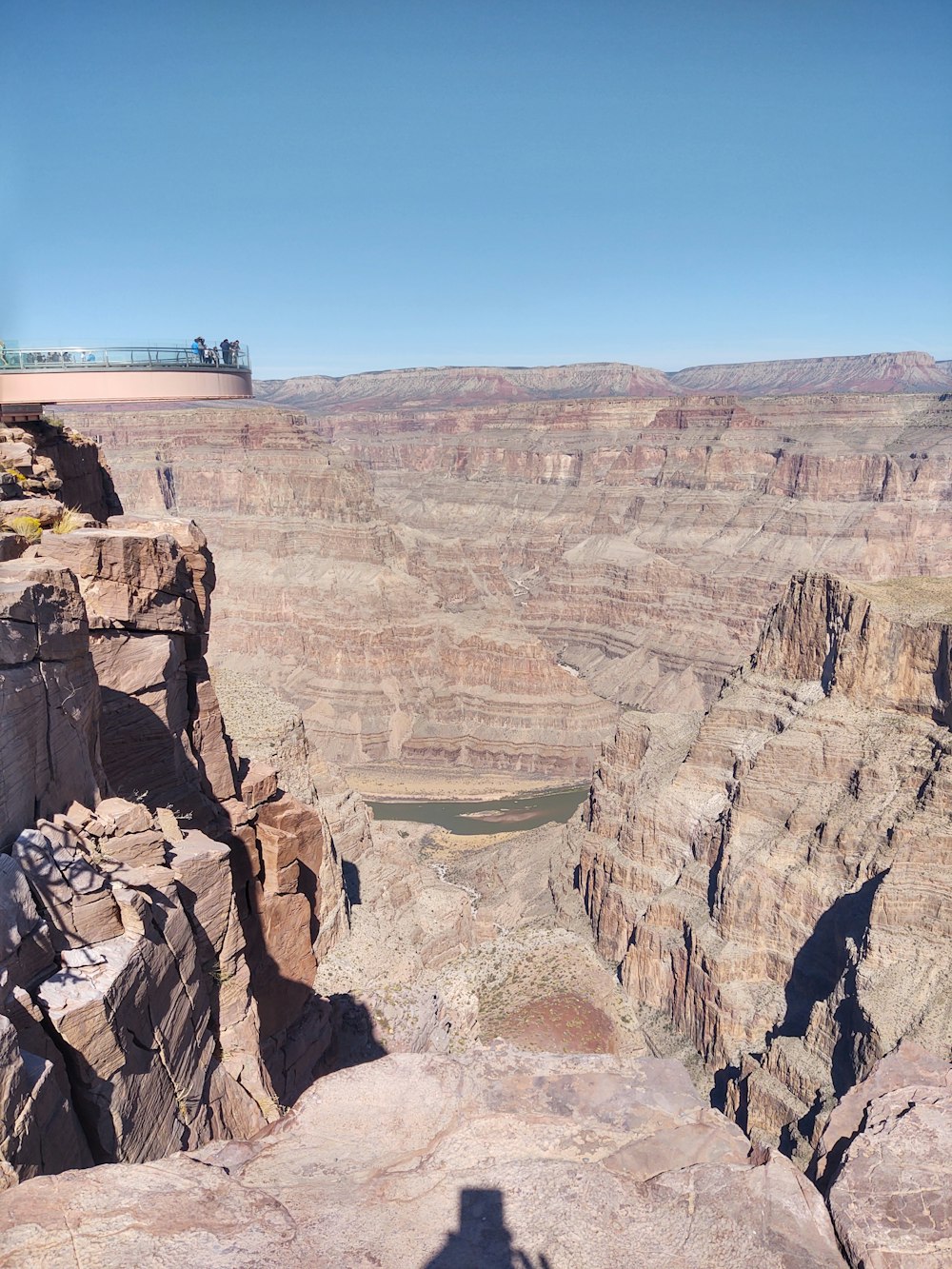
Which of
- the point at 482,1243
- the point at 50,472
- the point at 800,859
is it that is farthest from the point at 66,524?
the point at 800,859

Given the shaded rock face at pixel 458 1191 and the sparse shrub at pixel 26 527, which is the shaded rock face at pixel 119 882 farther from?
the shaded rock face at pixel 458 1191

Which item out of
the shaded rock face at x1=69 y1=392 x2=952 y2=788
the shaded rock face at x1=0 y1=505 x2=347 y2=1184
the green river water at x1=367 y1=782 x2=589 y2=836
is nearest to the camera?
the shaded rock face at x1=0 y1=505 x2=347 y2=1184

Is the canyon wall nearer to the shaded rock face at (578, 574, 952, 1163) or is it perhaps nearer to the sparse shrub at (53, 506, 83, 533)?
the sparse shrub at (53, 506, 83, 533)

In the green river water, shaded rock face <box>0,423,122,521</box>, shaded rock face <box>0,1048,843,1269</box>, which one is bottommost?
the green river water

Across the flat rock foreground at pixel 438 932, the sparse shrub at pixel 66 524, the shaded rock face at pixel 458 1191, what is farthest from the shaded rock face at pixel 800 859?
the sparse shrub at pixel 66 524

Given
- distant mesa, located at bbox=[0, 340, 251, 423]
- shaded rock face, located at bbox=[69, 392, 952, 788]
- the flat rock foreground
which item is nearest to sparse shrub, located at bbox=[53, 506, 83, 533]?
the flat rock foreground

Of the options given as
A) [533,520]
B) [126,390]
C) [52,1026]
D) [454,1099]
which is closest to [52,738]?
[52,1026]

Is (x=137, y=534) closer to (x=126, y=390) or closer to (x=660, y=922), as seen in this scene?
(x=126, y=390)

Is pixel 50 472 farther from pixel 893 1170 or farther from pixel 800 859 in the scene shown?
pixel 800 859
